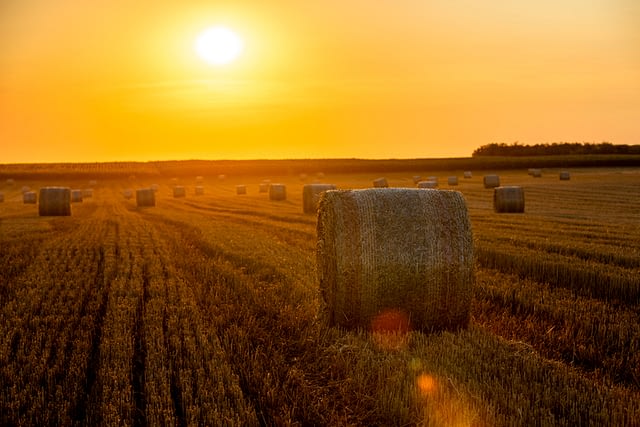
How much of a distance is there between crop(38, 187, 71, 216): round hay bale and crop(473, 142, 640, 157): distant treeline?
76.0 metres

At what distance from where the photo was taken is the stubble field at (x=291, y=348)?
492 cm

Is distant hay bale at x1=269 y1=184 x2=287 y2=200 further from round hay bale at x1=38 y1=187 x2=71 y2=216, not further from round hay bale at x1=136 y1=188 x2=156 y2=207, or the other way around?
round hay bale at x1=38 y1=187 x2=71 y2=216

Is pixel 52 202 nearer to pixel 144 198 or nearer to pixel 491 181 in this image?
pixel 144 198

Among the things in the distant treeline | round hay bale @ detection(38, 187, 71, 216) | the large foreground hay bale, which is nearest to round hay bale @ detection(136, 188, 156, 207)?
round hay bale @ detection(38, 187, 71, 216)

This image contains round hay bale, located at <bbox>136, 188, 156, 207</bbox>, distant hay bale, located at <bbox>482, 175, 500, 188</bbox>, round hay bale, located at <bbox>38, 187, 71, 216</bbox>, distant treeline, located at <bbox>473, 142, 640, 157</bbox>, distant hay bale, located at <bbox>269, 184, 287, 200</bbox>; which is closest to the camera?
round hay bale, located at <bbox>38, 187, 71, 216</bbox>

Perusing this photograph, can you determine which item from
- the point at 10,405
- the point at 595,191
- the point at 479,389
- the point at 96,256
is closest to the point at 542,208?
the point at 595,191

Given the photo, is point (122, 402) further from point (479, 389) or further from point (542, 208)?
point (542, 208)

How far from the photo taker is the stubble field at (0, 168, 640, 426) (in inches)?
194

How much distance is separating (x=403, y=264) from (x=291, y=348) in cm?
163

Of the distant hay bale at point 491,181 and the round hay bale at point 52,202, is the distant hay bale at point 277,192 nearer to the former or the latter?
Result: the round hay bale at point 52,202

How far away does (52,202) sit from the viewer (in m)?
27.1

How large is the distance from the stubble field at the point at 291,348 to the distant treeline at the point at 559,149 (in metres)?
82.4

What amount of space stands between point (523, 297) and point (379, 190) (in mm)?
2442

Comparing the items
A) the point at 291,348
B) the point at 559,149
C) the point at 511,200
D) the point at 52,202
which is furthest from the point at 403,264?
the point at 559,149
